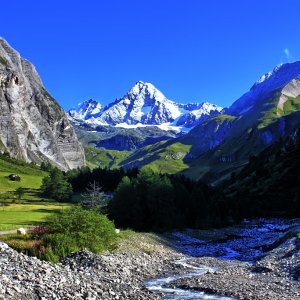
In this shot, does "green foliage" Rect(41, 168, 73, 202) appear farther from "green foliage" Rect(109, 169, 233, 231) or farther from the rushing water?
the rushing water

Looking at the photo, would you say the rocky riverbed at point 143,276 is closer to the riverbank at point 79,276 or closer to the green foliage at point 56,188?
the riverbank at point 79,276

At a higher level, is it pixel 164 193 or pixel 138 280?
pixel 164 193

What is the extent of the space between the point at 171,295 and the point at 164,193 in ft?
236

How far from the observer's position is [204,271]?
5006 cm

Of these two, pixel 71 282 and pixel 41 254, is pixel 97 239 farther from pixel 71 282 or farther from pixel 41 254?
pixel 71 282

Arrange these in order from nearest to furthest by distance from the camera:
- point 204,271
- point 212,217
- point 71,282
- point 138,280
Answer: point 71,282 → point 138,280 → point 204,271 → point 212,217

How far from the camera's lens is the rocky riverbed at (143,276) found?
30094 mm

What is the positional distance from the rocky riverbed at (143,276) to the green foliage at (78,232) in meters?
2.45

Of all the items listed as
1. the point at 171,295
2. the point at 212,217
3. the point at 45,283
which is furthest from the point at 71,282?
the point at 212,217

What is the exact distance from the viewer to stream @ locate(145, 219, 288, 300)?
37991 millimetres

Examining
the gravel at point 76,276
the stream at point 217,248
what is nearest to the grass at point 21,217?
the stream at point 217,248

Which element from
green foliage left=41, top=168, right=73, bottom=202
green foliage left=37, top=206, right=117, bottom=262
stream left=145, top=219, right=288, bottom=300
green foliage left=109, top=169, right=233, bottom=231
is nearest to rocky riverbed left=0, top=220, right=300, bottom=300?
stream left=145, top=219, right=288, bottom=300

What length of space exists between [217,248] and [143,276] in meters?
38.6

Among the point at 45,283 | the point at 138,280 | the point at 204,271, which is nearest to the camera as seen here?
the point at 45,283
